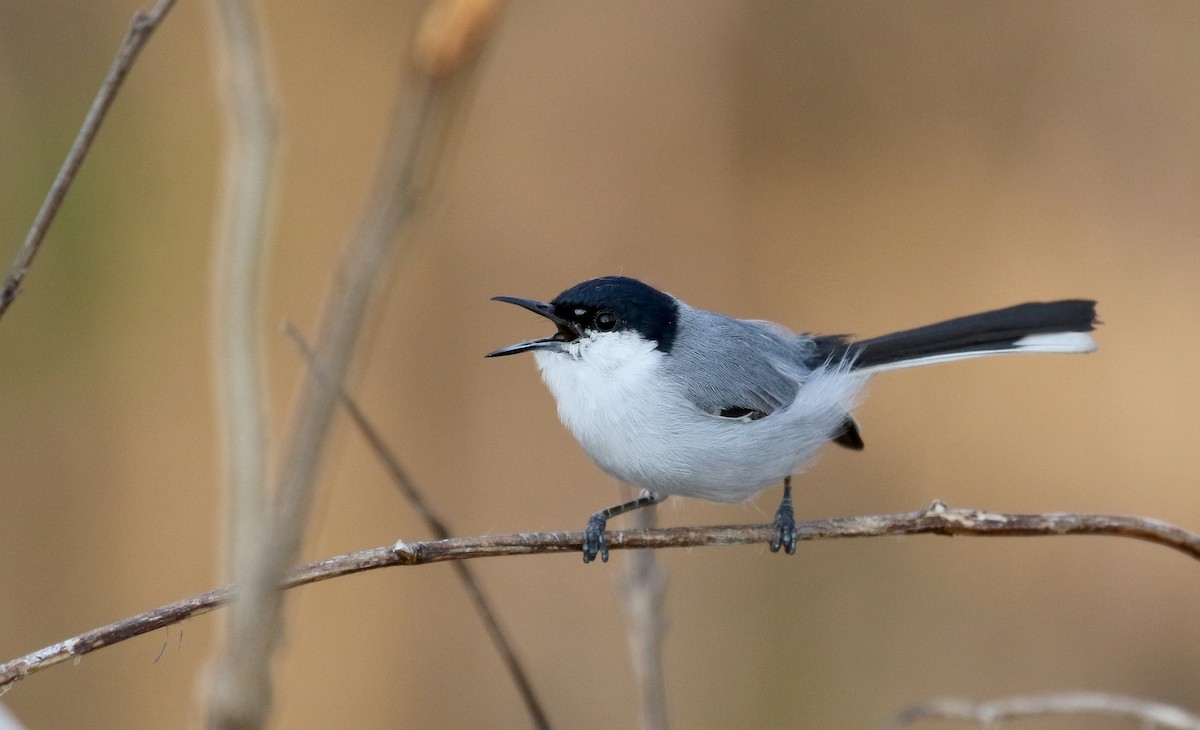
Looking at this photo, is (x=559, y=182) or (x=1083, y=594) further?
(x=559, y=182)

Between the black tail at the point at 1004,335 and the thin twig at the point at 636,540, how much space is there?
0.92m

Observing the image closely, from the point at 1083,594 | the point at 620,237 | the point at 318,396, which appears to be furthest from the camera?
the point at 620,237

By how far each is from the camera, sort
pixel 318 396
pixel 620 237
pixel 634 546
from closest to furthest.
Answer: pixel 318 396 → pixel 634 546 → pixel 620 237

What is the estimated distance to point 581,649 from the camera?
184 inches

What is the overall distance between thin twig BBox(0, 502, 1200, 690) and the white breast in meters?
0.33

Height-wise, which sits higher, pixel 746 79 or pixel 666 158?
pixel 746 79

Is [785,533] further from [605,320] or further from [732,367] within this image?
[605,320]

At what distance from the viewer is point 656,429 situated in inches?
98.7

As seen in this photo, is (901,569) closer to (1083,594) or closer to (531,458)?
(1083,594)

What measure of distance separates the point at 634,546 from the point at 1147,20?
13.4ft

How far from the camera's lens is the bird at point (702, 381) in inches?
98.4

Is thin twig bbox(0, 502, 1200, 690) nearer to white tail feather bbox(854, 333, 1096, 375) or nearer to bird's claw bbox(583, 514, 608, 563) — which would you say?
bird's claw bbox(583, 514, 608, 563)

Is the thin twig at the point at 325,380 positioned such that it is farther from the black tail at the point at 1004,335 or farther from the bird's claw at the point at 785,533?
the black tail at the point at 1004,335

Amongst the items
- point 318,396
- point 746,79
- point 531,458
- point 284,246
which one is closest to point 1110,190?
point 746,79
